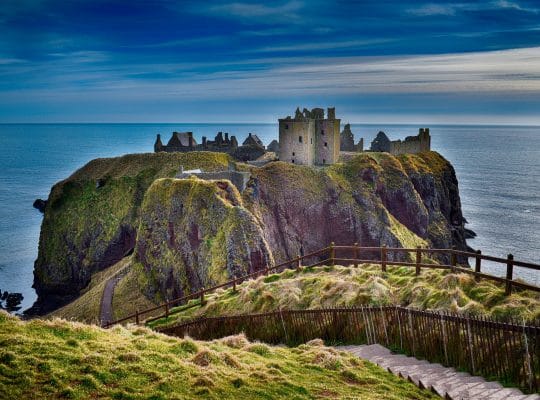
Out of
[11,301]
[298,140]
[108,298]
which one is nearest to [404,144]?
[298,140]

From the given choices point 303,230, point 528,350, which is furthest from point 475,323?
point 303,230

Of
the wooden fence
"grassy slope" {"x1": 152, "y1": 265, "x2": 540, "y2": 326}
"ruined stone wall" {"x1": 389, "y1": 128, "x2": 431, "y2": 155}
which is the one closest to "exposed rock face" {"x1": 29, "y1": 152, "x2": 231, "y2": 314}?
Result: "ruined stone wall" {"x1": 389, "y1": 128, "x2": 431, "y2": 155}

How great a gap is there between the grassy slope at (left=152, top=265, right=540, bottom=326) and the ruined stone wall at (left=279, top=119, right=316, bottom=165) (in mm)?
58600

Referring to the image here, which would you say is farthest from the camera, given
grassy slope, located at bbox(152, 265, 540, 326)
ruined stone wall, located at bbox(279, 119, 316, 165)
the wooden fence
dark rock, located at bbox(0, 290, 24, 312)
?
ruined stone wall, located at bbox(279, 119, 316, 165)

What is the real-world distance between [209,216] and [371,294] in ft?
116

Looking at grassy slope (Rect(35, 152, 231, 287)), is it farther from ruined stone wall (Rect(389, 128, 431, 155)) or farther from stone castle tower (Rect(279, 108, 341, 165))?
ruined stone wall (Rect(389, 128, 431, 155))

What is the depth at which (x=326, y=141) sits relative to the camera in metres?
91.2

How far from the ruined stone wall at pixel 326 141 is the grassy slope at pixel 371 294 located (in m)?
60.2

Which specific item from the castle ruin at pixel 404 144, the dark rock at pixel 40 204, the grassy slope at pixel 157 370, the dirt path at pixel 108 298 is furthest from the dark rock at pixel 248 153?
the grassy slope at pixel 157 370

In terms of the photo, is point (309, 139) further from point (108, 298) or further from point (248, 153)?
point (108, 298)

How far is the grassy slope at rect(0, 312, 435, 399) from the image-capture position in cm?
1304

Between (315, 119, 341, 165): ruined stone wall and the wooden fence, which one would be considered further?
(315, 119, 341, 165): ruined stone wall

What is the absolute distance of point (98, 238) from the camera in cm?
8000

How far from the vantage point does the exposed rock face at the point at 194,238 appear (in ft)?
170
